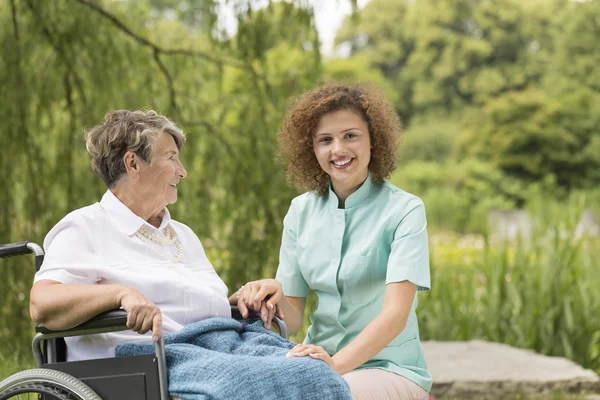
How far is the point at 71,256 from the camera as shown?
187 centimetres

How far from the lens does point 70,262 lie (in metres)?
1.86

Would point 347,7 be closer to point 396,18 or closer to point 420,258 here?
point 420,258

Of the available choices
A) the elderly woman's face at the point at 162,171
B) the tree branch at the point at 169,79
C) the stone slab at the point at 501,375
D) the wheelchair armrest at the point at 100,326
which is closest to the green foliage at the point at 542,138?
the stone slab at the point at 501,375

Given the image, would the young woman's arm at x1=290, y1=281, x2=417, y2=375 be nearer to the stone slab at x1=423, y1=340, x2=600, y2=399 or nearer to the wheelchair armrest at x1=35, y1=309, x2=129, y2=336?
the wheelchair armrest at x1=35, y1=309, x2=129, y2=336

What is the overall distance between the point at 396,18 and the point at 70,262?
2567 cm

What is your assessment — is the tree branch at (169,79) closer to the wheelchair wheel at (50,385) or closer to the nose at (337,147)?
the nose at (337,147)

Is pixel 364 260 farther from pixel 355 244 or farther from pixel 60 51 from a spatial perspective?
pixel 60 51

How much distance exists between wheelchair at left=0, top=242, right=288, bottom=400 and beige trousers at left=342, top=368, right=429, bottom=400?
1.74 feet

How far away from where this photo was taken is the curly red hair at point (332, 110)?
2.25 meters

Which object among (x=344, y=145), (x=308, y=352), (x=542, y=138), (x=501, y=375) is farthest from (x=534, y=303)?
(x=542, y=138)

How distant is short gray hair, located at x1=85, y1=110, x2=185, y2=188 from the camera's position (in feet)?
6.68

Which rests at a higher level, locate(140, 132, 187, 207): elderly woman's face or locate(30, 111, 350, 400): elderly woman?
locate(140, 132, 187, 207): elderly woman's face

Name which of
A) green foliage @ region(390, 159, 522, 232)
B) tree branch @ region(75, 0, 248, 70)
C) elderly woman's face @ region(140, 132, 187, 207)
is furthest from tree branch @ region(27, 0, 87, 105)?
green foliage @ region(390, 159, 522, 232)

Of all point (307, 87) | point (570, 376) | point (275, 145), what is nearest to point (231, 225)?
point (275, 145)
